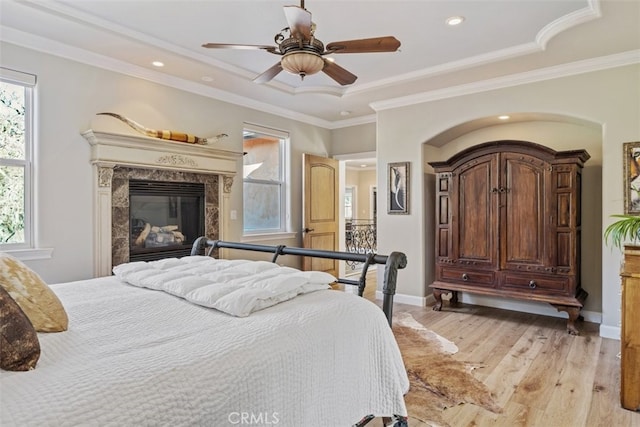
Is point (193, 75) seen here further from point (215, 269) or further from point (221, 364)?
point (221, 364)

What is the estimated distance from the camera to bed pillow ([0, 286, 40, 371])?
0.94 meters

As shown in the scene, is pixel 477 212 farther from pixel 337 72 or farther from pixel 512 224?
pixel 337 72

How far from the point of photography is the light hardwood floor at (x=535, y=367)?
2.18 m

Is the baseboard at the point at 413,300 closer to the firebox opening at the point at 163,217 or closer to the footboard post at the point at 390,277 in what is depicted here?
the firebox opening at the point at 163,217

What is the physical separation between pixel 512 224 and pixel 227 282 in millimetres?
3401

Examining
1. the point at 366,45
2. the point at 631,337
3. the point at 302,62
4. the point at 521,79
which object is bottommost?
A: the point at 631,337

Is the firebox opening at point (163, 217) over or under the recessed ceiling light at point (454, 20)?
under

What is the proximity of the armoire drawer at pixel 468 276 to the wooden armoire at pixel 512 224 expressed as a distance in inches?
0.4

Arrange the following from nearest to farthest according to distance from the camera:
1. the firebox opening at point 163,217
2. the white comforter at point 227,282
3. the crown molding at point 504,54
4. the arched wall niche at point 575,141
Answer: the white comforter at point 227,282 → the crown molding at point 504,54 → the firebox opening at point 163,217 → the arched wall niche at point 575,141

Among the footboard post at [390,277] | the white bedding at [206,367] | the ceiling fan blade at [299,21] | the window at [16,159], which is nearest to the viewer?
the white bedding at [206,367]

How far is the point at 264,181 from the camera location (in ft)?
17.2

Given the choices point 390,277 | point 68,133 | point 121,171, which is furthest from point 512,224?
point 68,133

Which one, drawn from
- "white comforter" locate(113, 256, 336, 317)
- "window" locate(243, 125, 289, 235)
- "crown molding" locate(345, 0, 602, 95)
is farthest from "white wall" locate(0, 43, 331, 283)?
"crown molding" locate(345, 0, 602, 95)

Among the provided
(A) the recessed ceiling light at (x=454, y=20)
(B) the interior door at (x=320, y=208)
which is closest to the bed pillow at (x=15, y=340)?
(A) the recessed ceiling light at (x=454, y=20)
